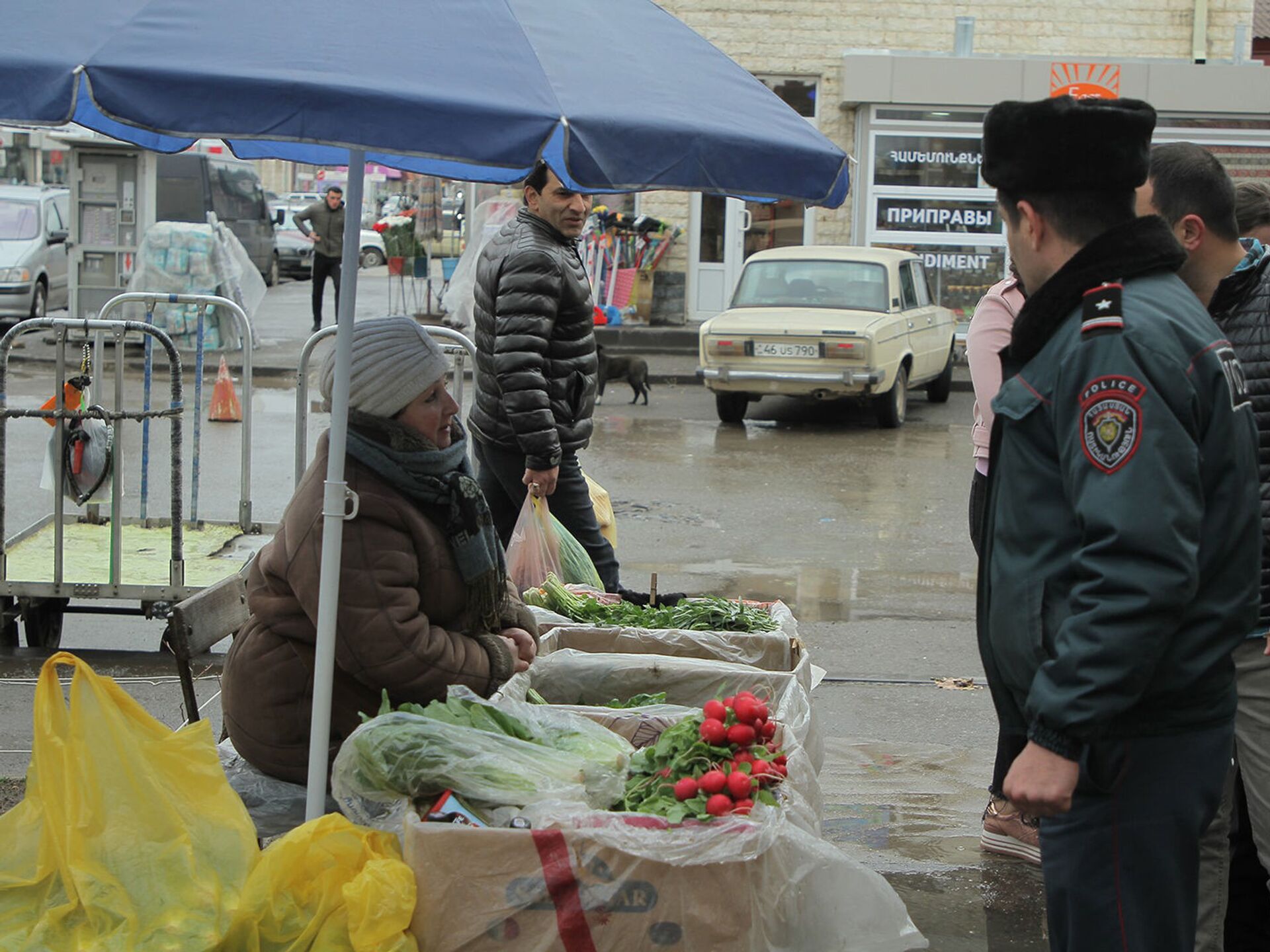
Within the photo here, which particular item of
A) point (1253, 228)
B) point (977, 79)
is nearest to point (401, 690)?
Answer: point (1253, 228)

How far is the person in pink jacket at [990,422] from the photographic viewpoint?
13.8 ft

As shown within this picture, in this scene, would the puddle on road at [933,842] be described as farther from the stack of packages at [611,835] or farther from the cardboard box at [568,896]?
the cardboard box at [568,896]

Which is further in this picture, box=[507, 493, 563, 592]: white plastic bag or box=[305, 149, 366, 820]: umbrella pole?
box=[507, 493, 563, 592]: white plastic bag

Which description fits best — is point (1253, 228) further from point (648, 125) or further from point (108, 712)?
point (108, 712)

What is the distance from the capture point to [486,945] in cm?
300

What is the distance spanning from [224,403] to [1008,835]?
10.6 m

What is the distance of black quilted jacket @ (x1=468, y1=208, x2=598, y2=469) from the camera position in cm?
507

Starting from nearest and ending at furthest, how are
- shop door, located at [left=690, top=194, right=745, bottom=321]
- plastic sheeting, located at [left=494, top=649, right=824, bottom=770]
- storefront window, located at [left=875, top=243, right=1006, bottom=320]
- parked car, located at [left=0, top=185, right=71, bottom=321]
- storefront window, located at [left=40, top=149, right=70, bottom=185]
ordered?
plastic sheeting, located at [left=494, top=649, right=824, bottom=770], parked car, located at [left=0, top=185, right=71, bottom=321], storefront window, located at [left=875, top=243, right=1006, bottom=320], shop door, located at [left=690, top=194, right=745, bottom=321], storefront window, located at [left=40, top=149, right=70, bottom=185]

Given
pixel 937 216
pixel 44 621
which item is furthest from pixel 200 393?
pixel 937 216

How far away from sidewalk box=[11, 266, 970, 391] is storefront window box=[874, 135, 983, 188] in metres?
2.62

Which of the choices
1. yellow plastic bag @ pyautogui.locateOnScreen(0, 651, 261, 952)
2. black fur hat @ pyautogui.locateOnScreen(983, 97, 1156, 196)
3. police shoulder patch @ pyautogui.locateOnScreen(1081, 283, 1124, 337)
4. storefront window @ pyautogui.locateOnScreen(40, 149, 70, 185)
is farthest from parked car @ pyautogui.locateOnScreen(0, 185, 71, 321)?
storefront window @ pyautogui.locateOnScreen(40, 149, 70, 185)

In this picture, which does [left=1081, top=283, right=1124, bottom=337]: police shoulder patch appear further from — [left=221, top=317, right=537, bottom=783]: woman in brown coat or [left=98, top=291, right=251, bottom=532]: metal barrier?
[left=98, top=291, right=251, bottom=532]: metal barrier

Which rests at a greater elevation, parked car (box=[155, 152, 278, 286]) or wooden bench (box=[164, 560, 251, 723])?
parked car (box=[155, 152, 278, 286])

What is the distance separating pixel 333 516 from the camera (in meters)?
3.15
